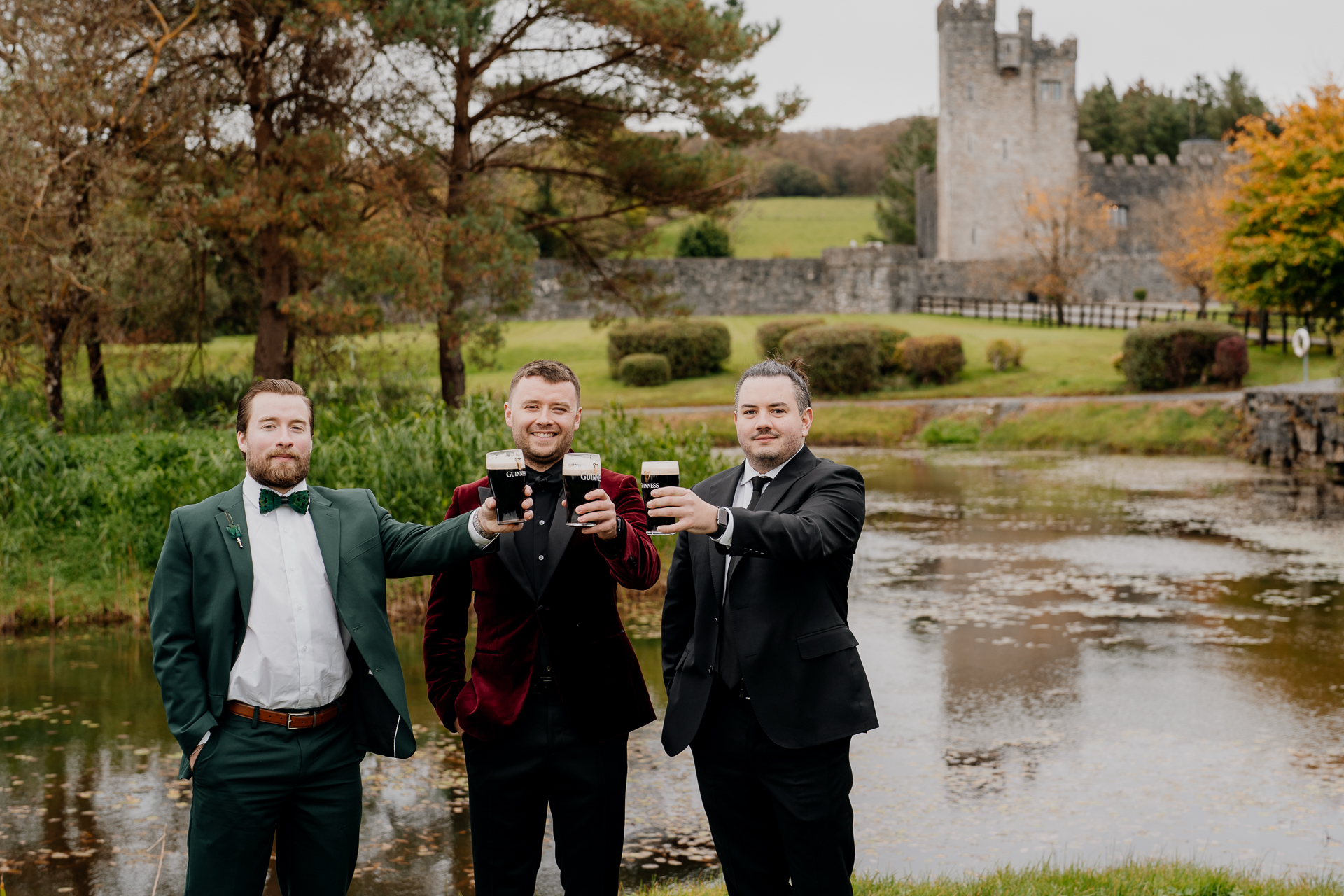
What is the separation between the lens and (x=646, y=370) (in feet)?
106

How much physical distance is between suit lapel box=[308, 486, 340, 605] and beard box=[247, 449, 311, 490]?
0.09m

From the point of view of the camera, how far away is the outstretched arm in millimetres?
3121

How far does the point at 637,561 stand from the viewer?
3.18 metres

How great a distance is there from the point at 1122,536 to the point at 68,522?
38.2 feet

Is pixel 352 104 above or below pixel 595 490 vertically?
above

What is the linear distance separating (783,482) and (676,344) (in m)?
30.2

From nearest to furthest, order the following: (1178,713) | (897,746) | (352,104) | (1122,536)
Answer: (897,746)
(1178,713)
(1122,536)
(352,104)

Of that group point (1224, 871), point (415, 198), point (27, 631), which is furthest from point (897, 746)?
point (415, 198)

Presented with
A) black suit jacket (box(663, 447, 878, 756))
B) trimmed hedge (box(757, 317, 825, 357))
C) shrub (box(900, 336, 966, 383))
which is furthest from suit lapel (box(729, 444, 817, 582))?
trimmed hedge (box(757, 317, 825, 357))

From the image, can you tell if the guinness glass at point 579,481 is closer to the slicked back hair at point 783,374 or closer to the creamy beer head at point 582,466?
the creamy beer head at point 582,466

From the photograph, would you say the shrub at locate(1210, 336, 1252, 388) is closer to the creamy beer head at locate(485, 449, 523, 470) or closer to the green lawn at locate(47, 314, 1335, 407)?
the green lawn at locate(47, 314, 1335, 407)

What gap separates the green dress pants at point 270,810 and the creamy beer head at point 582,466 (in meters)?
1.09

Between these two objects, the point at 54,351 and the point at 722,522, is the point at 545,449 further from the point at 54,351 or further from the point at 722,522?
the point at 54,351

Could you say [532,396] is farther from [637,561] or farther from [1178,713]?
[1178,713]
